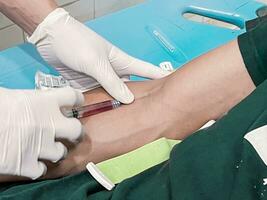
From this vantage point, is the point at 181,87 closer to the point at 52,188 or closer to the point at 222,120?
the point at 222,120

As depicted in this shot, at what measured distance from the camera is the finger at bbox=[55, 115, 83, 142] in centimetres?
77

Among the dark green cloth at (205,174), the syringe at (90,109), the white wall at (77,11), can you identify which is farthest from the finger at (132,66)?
the white wall at (77,11)

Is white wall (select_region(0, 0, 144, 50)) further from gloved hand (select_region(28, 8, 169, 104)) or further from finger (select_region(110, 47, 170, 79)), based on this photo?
finger (select_region(110, 47, 170, 79))

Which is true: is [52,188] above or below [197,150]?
below

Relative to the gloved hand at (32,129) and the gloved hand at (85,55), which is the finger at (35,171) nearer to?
the gloved hand at (32,129)

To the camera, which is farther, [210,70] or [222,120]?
[210,70]

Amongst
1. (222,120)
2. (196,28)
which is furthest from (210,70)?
(196,28)

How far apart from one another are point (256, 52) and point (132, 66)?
35 cm

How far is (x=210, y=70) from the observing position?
860mm

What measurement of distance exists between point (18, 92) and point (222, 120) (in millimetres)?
351

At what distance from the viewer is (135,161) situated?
80cm

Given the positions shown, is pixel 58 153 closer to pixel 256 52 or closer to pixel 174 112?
pixel 174 112

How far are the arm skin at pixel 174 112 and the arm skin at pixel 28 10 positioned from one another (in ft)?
1.03

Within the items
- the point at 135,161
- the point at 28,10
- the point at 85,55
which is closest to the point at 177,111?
the point at 135,161
